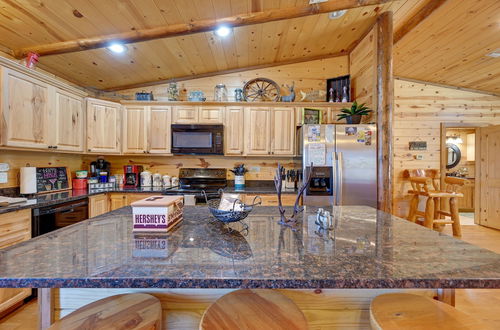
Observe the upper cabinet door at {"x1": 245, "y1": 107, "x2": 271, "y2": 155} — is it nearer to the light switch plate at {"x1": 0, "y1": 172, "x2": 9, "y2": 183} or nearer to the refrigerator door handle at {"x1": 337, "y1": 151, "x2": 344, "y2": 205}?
the refrigerator door handle at {"x1": 337, "y1": 151, "x2": 344, "y2": 205}

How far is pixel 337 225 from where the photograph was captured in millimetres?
1234

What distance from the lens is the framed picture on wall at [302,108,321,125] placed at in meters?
3.29

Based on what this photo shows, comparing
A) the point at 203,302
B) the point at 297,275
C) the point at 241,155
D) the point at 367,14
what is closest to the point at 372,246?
the point at 297,275

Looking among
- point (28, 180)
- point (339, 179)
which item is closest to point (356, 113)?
point (339, 179)

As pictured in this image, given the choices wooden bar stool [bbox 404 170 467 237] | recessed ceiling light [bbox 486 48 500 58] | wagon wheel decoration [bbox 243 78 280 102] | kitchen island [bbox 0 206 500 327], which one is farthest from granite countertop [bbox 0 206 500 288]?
recessed ceiling light [bbox 486 48 500 58]

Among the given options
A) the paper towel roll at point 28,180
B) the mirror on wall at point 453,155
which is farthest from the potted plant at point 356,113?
the mirror on wall at point 453,155

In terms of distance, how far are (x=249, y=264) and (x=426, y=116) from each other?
5.45 metres

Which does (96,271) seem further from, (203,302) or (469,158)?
(469,158)

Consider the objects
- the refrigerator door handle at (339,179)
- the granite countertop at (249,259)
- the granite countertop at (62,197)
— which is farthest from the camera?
the refrigerator door handle at (339,179)

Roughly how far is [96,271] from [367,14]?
3639 mm

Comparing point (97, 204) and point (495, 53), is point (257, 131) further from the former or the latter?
point (495, 53)

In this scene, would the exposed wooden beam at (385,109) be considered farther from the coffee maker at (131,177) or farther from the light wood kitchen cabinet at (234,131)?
the coffee maker at (131,177)

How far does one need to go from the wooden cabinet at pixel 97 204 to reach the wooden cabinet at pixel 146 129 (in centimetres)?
75

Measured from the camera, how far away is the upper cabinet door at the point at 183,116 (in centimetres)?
333
